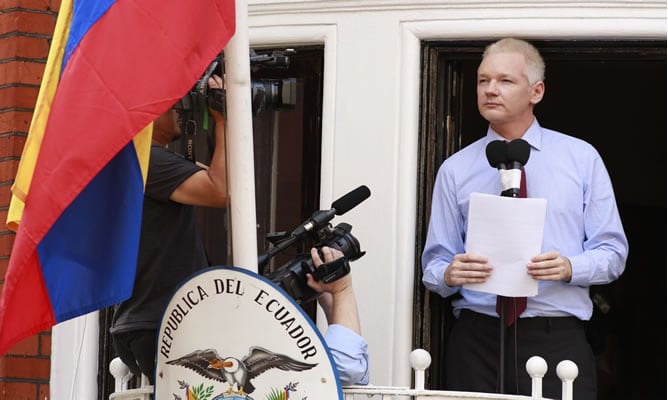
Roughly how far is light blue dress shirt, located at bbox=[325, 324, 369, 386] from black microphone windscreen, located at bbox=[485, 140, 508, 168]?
30.5 inches

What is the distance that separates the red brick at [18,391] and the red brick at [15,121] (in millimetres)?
842

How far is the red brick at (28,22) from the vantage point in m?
6.83

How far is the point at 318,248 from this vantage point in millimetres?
5535

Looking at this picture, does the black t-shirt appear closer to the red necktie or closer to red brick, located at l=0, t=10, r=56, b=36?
the red necktie

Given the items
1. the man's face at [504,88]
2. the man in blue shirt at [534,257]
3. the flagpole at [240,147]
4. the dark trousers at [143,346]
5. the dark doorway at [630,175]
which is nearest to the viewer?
the flagpole at [240,147]

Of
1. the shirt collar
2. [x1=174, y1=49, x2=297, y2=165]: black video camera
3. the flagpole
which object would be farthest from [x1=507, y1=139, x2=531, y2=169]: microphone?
the flagpole

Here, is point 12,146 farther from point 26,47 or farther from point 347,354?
point 347,354

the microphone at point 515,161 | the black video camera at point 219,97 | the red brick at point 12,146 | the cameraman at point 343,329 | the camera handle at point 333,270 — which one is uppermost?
the black video camera at point 219,97

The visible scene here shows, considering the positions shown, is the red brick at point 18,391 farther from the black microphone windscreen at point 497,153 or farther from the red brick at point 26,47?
the black microphone windscreen at point 497,153

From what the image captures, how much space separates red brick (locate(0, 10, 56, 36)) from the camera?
22.4 ft

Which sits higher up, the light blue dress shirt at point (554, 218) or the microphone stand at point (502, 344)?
the light blue dress shirt at point (554, 218)

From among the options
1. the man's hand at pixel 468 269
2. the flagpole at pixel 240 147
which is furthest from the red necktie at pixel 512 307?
the flagpole at pixel 240 147

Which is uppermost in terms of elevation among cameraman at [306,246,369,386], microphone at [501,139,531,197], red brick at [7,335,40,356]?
microphone at [501,139,531,197]

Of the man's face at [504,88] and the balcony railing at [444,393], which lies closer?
the balcony railing at [444,393]
